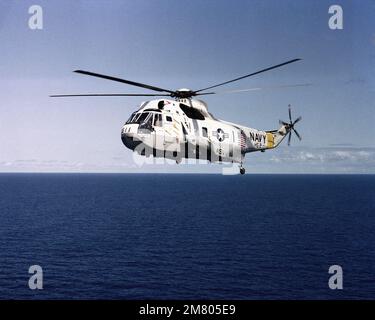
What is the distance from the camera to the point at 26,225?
157250 millimetres

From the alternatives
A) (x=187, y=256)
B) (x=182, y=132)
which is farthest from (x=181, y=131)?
(x=187, y=256)

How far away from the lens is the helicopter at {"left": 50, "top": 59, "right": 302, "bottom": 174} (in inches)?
1239

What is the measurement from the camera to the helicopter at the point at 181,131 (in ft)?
103

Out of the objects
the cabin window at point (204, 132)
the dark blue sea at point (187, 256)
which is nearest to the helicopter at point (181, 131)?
the cabin window at point (204, 132)

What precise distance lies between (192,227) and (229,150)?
11980cm

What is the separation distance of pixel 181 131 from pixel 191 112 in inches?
94.2

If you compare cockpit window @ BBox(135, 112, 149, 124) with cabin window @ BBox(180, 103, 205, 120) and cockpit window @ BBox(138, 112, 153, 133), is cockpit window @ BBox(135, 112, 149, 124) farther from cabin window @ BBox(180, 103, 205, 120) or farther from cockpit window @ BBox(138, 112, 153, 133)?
cabin window @ BBox(180, 103, 205, 120)

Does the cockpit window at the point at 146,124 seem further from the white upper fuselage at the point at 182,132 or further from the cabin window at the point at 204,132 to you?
the cabin window at the point at 204,132

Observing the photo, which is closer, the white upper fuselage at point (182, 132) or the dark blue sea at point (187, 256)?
the white upper fuselage at point (182, 132)

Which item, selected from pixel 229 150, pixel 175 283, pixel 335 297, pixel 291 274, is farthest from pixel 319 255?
pixel 229 150

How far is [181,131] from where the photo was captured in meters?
33.5

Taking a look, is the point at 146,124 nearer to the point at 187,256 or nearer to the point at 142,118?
the point at 142,118
